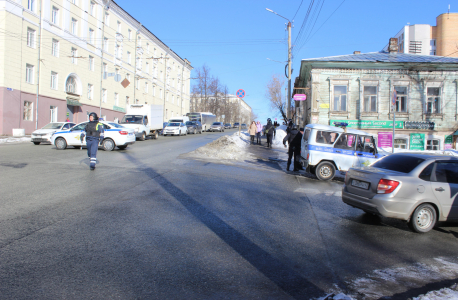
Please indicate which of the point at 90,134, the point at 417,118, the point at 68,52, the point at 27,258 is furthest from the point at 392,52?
the point at 27,258

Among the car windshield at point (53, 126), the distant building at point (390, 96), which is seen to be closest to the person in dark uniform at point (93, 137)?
the car windshield at point (53, 126)

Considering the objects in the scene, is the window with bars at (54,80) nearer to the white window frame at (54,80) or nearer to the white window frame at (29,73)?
the white window frame at (54,80)

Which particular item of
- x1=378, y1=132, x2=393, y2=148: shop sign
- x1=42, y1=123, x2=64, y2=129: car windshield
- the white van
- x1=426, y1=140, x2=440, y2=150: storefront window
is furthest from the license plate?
x1=426, y1=140, x2=440, y2=150: storefront window

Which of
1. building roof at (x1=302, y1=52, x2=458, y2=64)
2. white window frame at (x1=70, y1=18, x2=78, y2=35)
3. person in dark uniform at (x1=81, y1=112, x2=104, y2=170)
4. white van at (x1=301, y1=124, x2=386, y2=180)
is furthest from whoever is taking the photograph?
white window frame at (x1=70, y1=18, x2=78, y2=35)

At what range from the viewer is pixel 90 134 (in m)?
11.5

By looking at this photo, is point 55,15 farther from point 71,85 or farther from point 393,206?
point 393,206

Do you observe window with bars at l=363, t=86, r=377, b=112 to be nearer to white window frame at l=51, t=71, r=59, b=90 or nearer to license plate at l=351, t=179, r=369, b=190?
license plate at l=351, t=179, r=369, b=190

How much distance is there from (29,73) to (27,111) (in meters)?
3.28

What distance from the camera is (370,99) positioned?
2755cm

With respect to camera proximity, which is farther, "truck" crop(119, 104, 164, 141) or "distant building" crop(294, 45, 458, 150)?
"truck" crop(119, 104, 164, 141)

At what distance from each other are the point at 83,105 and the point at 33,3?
11.3 meters

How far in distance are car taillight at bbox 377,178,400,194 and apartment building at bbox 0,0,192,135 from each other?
29355mm

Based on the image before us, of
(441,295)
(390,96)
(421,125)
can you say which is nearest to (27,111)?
(390,96)

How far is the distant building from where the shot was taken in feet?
88.5
